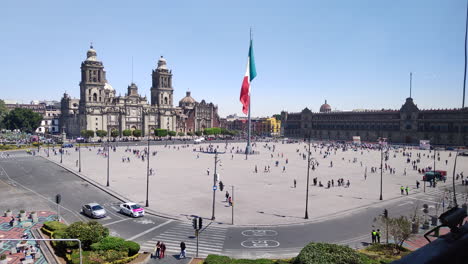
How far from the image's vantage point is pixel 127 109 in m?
116

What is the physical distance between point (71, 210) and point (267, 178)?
73.1 feet

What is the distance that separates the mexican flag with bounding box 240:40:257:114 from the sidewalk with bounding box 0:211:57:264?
134 feet

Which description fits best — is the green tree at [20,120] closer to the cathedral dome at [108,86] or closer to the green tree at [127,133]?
the cathedral dome at [108,86]

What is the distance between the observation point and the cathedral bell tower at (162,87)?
128m

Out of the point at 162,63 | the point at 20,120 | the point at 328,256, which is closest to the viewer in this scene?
the point at 328,256

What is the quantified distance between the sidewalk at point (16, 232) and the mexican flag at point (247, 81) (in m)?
40.9

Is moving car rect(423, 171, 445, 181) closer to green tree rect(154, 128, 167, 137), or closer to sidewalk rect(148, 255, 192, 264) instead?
sidewalk rect(148, 255, 192, 264)

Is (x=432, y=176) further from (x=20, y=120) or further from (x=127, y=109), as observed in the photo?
(x=20, y=120)

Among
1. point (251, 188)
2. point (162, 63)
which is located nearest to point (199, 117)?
point (162, 63)

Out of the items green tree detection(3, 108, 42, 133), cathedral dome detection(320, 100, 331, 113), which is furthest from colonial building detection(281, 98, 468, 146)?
green tree detection(3, 108, 42, 133)

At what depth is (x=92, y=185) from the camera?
34.2 metres

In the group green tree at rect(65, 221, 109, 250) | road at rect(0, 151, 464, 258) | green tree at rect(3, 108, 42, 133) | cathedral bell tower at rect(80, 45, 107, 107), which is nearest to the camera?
green tree at rect(65, 221, 109, 250)

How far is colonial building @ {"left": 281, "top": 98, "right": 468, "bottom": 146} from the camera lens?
9781 cm

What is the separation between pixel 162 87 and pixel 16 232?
4432 inches
